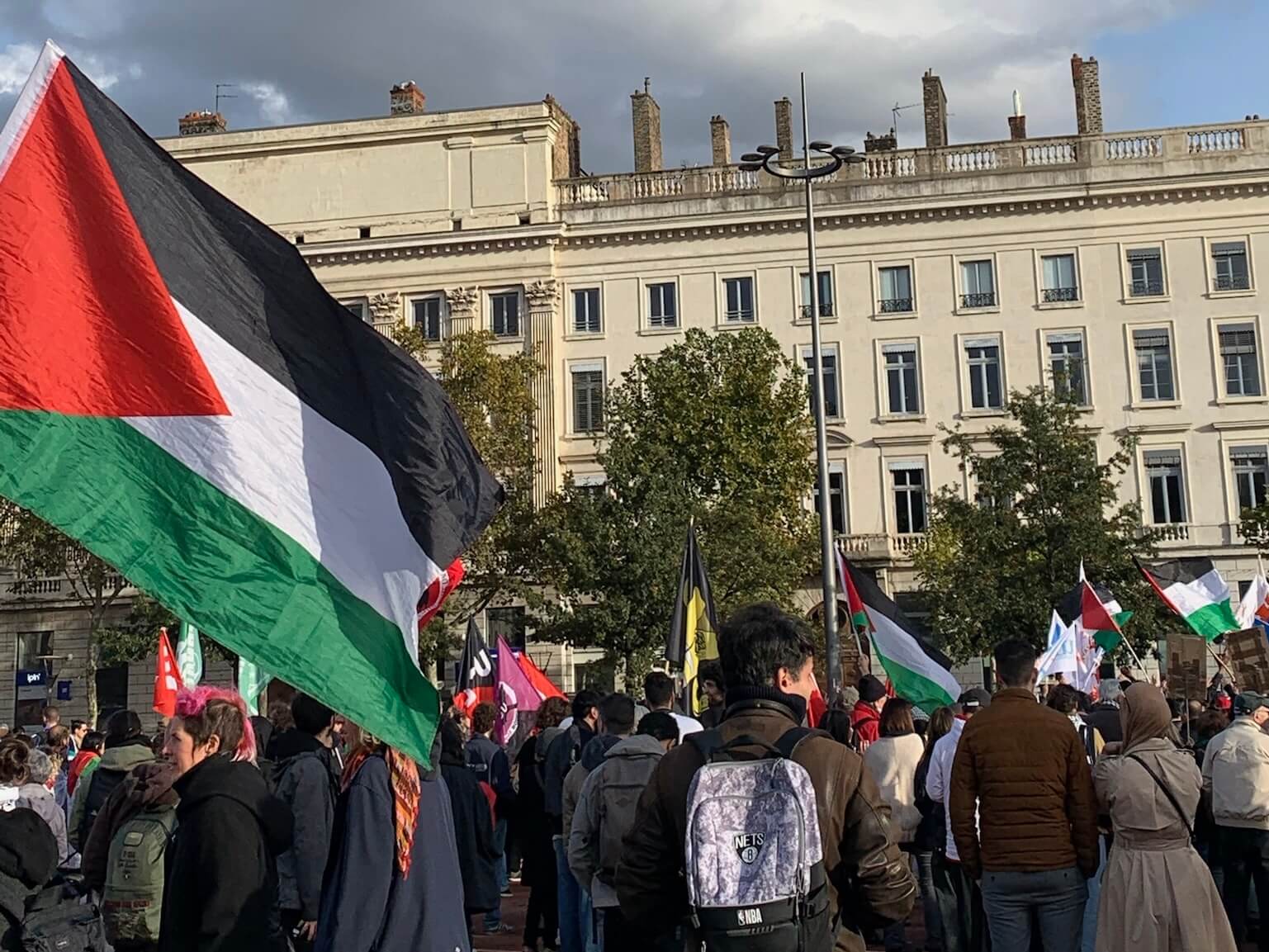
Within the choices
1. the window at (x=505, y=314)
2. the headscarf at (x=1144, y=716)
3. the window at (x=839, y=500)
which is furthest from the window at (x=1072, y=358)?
the headscarf at (x=1144, y=716)

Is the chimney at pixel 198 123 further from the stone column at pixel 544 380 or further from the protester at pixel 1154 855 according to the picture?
the protester at pixel 1154 855

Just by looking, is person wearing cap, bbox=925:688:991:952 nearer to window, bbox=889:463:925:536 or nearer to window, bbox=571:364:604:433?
window, bbox=889:463:925:536

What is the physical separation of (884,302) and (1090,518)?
1474 centimetres

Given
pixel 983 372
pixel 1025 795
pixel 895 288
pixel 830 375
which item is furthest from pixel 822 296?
pixel 1025 795

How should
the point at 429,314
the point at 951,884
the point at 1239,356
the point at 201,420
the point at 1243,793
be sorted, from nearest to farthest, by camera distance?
the point at 201,420 < the point at 1243,793 < the point at 951,884 < the point at 1239,356 < the point at 429,314

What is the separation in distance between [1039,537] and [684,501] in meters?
8.89

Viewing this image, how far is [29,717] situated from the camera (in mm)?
53094

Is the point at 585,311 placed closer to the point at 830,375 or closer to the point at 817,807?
the point at 830,375

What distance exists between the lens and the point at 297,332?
5.61m

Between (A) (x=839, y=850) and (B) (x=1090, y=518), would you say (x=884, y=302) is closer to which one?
(B) (x=1090, y=518)

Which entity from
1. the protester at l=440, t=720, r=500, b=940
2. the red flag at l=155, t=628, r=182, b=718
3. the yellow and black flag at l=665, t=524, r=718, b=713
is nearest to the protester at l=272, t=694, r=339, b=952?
the protester at l=440, t=720, r=500, b=940

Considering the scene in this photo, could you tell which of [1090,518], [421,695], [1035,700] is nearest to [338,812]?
[421,695]

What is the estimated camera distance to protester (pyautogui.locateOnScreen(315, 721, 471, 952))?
588 centimetres

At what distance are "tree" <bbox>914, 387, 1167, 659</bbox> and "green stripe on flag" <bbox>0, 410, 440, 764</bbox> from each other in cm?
3370
